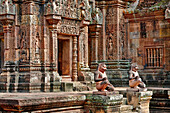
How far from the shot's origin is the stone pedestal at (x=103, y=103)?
12023 mm

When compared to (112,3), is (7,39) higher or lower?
lower

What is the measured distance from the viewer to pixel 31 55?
15.0 metres

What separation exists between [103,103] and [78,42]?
5768 mm

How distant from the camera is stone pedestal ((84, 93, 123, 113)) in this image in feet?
39.4

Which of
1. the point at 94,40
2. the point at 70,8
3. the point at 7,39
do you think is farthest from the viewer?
the point at 94,40

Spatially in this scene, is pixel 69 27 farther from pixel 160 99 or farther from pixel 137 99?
pixel 160 99

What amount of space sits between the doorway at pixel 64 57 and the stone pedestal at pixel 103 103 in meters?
4.49

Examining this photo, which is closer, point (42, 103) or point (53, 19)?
point (42, 103)

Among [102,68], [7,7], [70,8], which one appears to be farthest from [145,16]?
[102,68]

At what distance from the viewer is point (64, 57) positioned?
1712 cm

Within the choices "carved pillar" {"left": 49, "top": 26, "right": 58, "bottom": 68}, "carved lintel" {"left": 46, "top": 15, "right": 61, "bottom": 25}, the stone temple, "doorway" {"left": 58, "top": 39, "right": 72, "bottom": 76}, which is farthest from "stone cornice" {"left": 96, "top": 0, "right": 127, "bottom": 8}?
"carved pillar" {"left": 49, "top": 26, "right": 58, "bottom": 68}

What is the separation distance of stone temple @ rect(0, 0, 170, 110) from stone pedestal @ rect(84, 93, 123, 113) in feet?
9.43

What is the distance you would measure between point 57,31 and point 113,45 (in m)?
4.69

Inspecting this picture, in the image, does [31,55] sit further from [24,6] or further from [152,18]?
[152,18]
